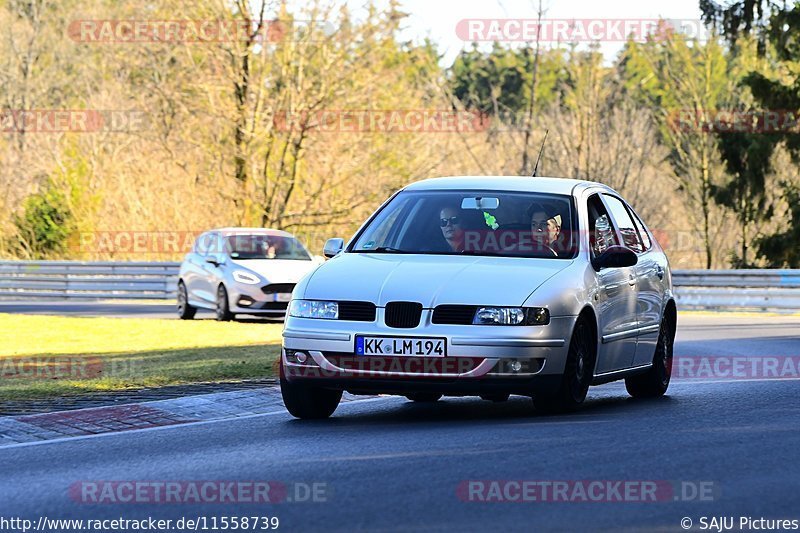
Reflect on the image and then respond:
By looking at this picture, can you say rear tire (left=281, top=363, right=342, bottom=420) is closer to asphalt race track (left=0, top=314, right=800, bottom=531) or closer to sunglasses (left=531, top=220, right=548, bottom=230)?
asphalt race track (left=0, top=314, right=800, bottom=531)

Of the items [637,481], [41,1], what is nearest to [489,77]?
[41,1]

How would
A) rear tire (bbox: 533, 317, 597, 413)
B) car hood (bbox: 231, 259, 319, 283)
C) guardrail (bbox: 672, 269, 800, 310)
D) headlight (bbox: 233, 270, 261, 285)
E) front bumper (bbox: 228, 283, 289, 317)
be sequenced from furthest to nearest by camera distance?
guardrail (bbox: 672, 269, 800, 310), car hood (bbox: 231, 259, 319, 283), headlight (bbox: 233, 270, 261, 285), front bumper (bbox: 228, 283, 289, 317), rear tire (bbox: 533, 317, 597, 413)

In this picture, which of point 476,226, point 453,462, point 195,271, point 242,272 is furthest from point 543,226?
point 195,271

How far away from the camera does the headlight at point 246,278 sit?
2378 centimetres

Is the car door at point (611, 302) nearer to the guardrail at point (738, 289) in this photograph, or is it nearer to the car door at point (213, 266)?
the car door at point (213, 266)

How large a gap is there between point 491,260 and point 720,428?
6.37 feet

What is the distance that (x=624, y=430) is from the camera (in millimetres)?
9391

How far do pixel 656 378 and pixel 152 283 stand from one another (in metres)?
23.7

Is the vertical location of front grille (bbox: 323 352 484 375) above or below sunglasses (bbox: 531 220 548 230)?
below

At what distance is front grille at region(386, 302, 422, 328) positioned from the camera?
9.59 m

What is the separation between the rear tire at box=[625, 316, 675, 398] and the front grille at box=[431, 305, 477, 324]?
2.89m

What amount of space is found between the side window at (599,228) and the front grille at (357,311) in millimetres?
2044

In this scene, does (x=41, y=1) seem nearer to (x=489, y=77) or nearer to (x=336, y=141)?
(x=336, y=141)

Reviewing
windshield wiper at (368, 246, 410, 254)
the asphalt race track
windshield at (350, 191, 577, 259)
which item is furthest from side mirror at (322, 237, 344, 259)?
the asphalt race track
